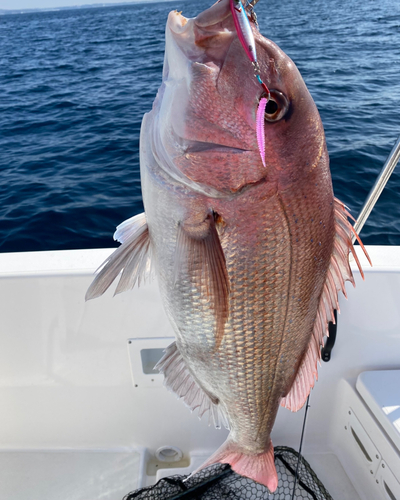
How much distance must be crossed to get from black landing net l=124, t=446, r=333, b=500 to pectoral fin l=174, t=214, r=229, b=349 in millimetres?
1357

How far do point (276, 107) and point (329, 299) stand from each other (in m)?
0.60

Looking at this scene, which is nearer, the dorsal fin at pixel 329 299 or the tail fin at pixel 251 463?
the dorsal fin at pixel 329 299

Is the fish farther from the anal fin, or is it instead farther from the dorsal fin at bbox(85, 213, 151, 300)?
the anal fin

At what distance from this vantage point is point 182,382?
1.48 metres

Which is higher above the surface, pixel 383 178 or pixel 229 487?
pixel 383 178

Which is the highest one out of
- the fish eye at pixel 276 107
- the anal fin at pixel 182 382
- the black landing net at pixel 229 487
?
the fish eye at pixel 276 107

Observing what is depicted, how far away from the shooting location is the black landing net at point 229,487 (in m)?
2.12

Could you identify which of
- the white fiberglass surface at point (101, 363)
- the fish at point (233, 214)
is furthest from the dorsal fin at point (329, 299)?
the white fiberglass surface at point (101, 363)

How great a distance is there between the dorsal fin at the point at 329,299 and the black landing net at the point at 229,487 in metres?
1.01

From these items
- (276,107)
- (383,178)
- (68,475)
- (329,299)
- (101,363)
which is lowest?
(68,475)

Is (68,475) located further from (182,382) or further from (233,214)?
(233,214)

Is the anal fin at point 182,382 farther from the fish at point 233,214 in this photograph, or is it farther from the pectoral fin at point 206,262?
the pectoral fin at point 206,262

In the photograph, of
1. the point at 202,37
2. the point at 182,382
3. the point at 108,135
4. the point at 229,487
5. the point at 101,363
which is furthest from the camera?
the point at 108,135

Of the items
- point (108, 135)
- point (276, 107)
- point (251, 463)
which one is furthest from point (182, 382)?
point (108, 135)
